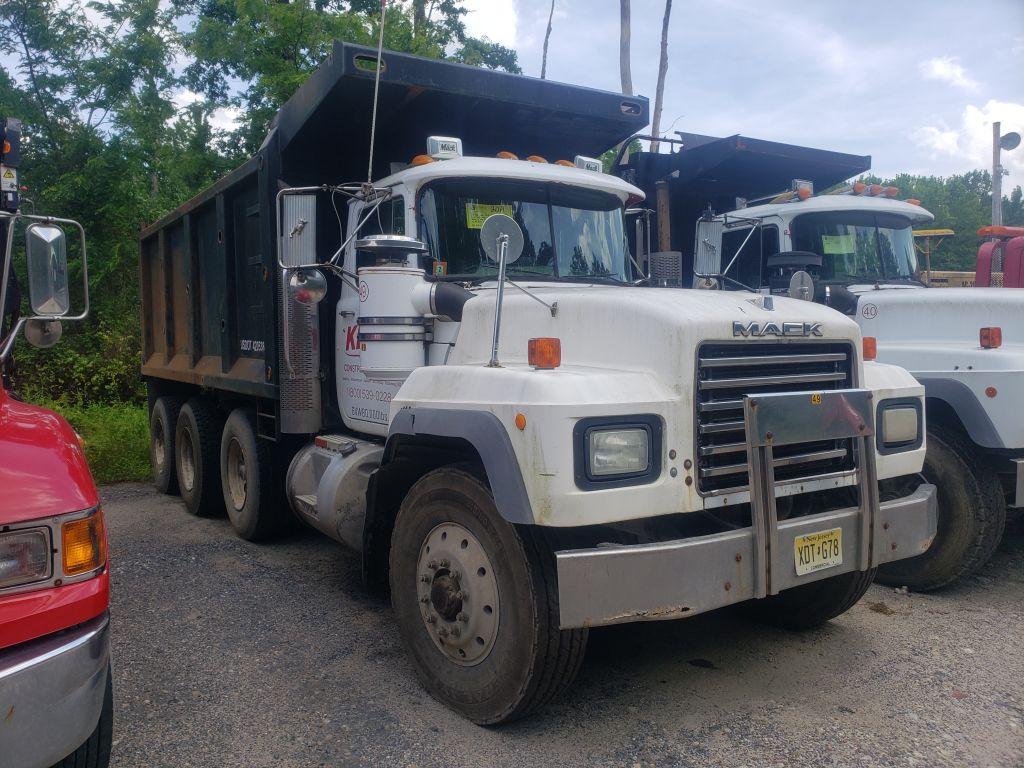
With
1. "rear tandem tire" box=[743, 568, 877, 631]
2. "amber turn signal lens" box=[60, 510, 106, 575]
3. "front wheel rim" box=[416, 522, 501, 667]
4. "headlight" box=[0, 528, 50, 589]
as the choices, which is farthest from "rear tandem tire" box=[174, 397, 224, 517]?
"headlight" box=[0, 528, 50, 589]

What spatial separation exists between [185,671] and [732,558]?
2626 mm

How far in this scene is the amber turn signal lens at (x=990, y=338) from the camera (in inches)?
197

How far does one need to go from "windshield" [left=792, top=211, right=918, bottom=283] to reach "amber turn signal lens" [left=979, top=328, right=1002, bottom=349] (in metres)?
1.80

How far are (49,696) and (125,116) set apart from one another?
51.6 ft

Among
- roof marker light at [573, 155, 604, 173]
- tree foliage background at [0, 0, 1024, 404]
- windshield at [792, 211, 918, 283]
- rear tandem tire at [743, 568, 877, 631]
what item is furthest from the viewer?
tree foliage background at [0, 0, 1024, 404]

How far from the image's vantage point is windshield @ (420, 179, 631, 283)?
15.3ft

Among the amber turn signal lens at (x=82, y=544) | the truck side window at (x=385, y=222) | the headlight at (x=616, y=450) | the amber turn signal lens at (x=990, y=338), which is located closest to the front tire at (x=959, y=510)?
the amber turn signal lens at (x=990, y=338)

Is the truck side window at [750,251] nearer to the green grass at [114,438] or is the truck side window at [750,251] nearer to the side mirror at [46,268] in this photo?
the side mirror at [46,268]

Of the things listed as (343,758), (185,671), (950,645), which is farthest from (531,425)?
(950,645)

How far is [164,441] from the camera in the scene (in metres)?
8.43

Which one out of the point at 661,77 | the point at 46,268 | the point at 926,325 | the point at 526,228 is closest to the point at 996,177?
the point at 661,77

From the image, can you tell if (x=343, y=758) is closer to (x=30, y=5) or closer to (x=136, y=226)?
(x=136, y=226)

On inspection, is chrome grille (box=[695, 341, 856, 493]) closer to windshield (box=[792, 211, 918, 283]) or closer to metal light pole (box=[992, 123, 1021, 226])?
windshield (box=[792, 211, 918, 283])

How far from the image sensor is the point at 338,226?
18.2ft
